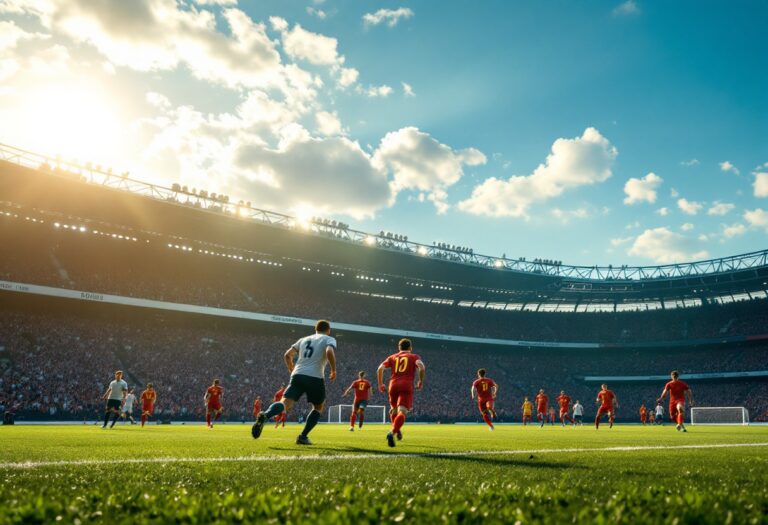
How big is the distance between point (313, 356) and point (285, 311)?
131 ft

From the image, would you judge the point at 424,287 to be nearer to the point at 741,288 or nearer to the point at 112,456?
the point at 741,288

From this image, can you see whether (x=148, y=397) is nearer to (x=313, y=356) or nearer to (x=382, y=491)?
(x=313, y=356)

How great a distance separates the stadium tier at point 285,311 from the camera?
36.1 m

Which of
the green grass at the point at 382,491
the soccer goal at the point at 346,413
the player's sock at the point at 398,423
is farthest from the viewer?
the soccer goal at the point at 346,413

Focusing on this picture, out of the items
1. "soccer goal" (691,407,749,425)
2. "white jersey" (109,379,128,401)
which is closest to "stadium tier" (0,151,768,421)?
"soccer goal" (691,407,749,425)

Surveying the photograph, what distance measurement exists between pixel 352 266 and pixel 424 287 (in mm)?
9557

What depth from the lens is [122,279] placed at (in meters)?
41.4

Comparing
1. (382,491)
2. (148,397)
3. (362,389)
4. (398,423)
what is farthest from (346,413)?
(382,491)

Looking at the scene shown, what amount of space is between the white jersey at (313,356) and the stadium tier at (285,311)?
27.6m

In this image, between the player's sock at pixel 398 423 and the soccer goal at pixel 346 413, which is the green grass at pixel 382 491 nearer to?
the player's sock at pixel 398 423

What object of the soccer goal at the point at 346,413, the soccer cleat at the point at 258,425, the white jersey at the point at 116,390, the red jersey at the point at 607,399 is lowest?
the soccer goal at the point at 346,413

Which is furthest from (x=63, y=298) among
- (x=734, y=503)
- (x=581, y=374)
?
(x=581, y=374)

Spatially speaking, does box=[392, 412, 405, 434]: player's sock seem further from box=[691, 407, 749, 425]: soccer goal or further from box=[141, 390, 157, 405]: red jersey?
box=[691, 407, 749, 425]: soccer goal

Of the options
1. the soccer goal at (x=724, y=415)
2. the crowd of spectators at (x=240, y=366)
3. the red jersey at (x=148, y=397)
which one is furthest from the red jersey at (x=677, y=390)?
the crowd of spectators at (x=240, y=366)
